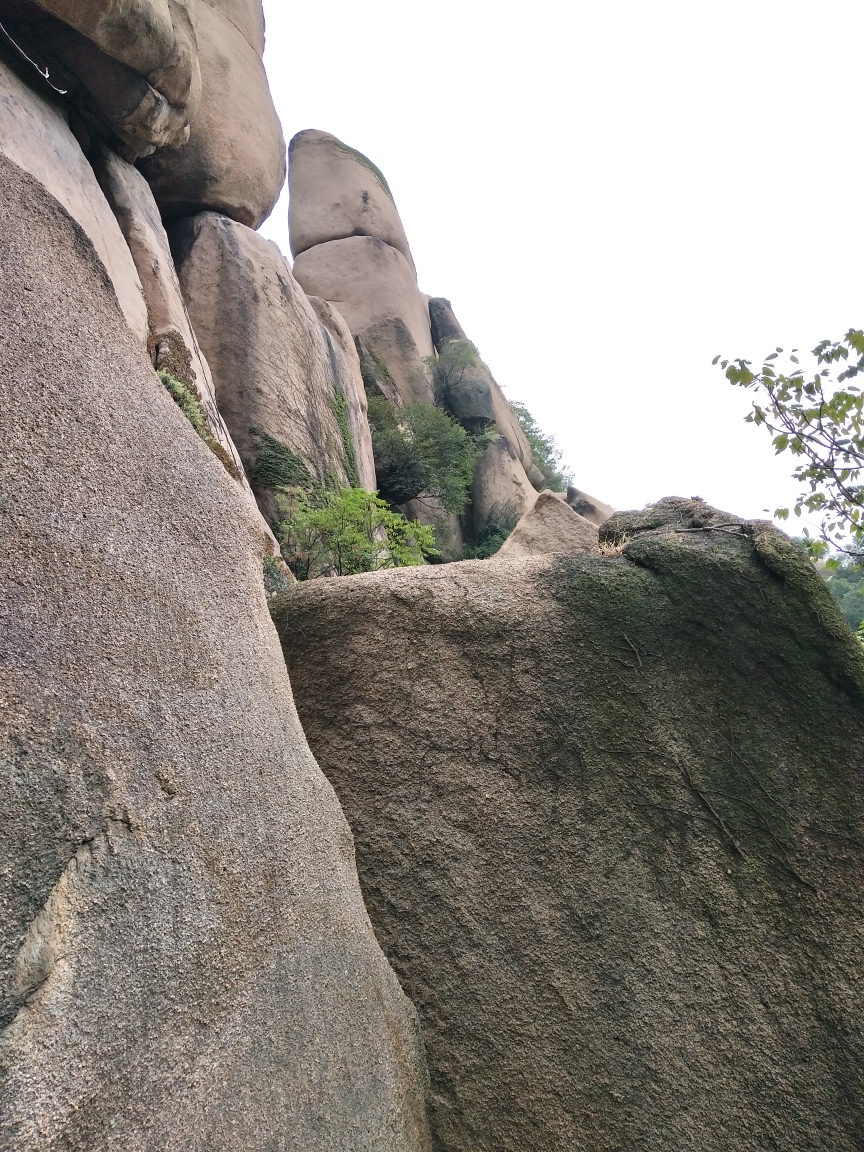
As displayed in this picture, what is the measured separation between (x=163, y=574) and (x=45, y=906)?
1233 mm

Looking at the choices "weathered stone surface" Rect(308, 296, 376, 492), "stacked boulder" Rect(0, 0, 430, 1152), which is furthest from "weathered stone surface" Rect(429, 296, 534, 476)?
"stacked boulder" Rect(0, 0, 430, 1152)

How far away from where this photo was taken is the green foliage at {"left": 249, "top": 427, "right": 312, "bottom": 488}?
34.2 ft

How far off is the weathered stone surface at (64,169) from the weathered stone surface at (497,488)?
13.0 metres

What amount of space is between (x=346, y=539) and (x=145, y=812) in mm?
6128

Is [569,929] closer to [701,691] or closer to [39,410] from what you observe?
[701,691]

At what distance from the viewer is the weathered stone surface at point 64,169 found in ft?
23.5

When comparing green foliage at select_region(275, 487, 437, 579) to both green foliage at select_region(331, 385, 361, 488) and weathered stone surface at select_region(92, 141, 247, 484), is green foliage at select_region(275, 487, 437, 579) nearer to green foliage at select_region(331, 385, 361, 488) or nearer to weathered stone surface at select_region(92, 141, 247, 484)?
weathered stone surface at select_region(92, 141, 247, 484)

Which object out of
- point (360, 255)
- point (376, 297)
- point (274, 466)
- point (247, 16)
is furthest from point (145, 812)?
point (360, 255)

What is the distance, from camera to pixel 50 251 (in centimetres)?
334

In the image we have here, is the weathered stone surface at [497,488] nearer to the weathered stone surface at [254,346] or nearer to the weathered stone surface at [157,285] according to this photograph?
the weathered stone surface at [254,346]

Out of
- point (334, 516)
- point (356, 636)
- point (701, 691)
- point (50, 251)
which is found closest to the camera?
point (50, 251)

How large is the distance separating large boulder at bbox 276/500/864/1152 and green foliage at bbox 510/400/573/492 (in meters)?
23.1

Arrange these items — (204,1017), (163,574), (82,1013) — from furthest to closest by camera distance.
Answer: (163,574)
(204,1017)
(82,1013)

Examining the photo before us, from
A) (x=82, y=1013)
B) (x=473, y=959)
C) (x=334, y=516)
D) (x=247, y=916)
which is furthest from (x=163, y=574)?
(x=334, y=516)
